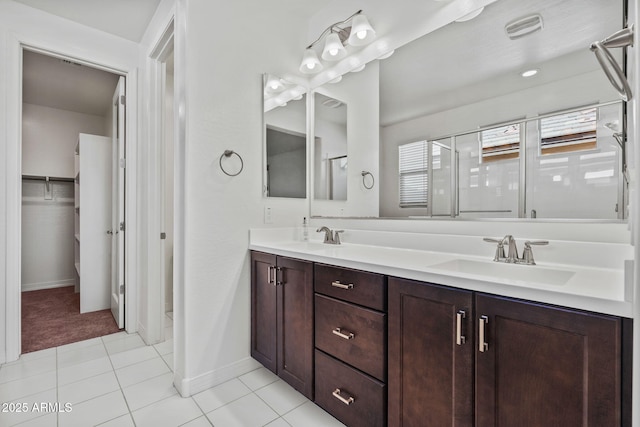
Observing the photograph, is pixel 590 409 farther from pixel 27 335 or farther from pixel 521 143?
pixel 27 335

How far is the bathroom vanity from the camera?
29.6 inches

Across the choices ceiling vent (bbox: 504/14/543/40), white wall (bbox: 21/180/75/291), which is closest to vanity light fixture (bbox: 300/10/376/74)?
ceiling vent (bbox: 504/14/543/40)

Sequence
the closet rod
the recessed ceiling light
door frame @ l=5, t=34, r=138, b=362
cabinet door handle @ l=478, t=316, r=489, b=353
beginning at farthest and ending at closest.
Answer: the closet rod, door frame @ l=5, t=34, r=138, b=362, the recessed ceiling light, cabinet door handle @ l=478, t=316, r=489, b=353

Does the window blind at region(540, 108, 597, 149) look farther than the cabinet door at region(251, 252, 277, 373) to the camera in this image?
No

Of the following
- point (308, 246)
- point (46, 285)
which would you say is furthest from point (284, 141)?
point (46, 285)

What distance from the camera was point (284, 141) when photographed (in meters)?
2.28

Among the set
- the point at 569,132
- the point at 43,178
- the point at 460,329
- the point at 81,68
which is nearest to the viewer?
the point at 460,329

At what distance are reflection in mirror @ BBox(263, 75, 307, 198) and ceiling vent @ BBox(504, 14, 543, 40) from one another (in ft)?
4.69

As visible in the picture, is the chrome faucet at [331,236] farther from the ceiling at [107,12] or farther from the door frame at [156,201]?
the ceiling at [107,12]

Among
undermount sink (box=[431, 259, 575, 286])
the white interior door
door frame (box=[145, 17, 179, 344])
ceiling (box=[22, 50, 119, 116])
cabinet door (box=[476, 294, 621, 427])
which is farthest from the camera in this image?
ceiling (box=[22, 50, 119, 116])

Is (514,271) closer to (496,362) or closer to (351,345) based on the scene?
(496,362)

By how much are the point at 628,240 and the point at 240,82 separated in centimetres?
213

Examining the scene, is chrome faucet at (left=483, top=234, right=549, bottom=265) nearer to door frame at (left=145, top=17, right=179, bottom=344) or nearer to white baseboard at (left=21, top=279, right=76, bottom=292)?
door frame at (left=145, top=17, right=179, bottom=344)

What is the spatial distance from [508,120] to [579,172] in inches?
14.8
